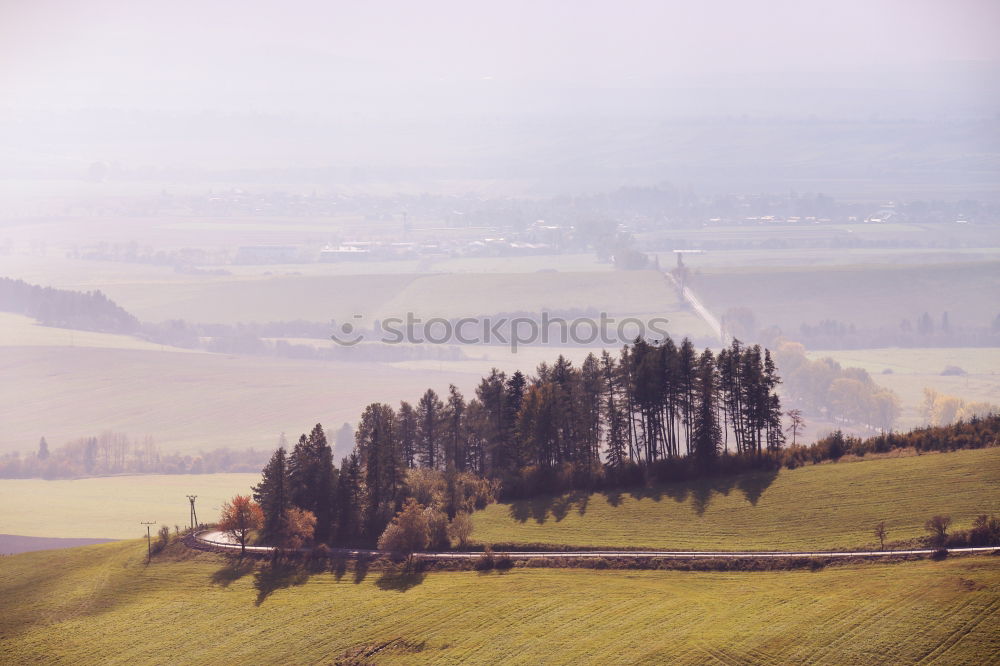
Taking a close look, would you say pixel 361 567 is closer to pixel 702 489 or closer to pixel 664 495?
pixel 664 495

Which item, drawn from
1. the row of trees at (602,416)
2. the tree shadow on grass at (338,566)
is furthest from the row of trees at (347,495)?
the tree shadow on grass at (338,566)

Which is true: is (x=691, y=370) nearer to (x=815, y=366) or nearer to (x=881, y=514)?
(x=881, y=514)

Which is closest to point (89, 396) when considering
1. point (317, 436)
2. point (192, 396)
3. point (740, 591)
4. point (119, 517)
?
point (192, 396)

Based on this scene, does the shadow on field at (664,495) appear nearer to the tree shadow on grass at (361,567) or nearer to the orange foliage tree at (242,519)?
the tree shadow on grass at (361,567)

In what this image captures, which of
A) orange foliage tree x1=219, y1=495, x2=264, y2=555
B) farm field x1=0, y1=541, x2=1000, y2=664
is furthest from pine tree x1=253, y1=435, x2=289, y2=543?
farm field x1=0, y1=541, x2=1000, y2=664

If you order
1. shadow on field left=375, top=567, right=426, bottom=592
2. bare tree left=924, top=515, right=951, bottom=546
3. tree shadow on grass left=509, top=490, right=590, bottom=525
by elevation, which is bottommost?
shadow on field left=375, top=567, right=426, bottom=592

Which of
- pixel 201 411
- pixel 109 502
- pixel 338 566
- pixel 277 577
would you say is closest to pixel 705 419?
pixel 338 566

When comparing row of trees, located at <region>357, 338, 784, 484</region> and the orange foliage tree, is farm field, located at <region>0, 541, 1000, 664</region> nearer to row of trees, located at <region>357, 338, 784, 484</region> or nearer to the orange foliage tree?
the orange foliage tree
